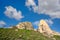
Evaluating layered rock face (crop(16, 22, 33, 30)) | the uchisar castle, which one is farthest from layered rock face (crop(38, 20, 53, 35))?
layered rock face (crop(16, 22, 33, 30))

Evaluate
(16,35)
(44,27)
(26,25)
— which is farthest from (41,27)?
(16,35)

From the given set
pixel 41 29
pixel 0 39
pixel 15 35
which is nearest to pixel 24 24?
pixel 41 29

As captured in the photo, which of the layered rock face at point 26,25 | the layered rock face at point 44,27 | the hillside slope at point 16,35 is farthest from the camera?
the layered rock face at point 44,27

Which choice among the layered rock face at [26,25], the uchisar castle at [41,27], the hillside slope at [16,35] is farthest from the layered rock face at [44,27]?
the hillside slope at [16,35]

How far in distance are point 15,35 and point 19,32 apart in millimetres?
1947

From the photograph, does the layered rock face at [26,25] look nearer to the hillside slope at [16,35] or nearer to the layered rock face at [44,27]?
the layered rock face at [44,27]

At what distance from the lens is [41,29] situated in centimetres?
6400

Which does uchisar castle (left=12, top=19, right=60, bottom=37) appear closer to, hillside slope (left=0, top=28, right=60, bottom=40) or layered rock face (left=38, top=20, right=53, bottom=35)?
layered rock face (left=38, top=20, right=53, bottom=35)

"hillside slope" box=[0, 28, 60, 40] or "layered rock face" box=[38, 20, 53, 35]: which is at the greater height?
"layered rock face" box=[38, 20, 53, 35]

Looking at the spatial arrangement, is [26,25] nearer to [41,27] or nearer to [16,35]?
[41,27]

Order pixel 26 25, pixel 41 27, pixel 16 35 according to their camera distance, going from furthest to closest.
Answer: pixel 41 27 → pixel 26 25 → pixel 16 35

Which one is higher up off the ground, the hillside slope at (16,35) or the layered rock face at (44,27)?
the layered rock face at (44,27)

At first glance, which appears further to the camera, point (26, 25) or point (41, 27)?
point (41, 27)

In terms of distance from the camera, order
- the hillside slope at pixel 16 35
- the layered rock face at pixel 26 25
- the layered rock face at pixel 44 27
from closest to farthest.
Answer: the hillside slope at pixel 16 35, the layered rock face at pixel 26 25, the layered rock face at pixel 44 27
